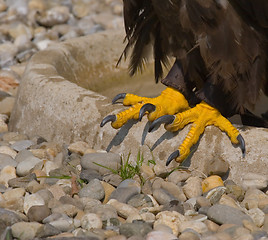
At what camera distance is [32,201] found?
2877 mm

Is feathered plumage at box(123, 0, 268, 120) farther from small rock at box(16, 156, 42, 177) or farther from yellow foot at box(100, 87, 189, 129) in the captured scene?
small rock at box(16, 156, 42, 177)

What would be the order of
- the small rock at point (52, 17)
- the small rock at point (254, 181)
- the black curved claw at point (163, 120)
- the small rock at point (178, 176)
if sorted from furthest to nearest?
the small rock at point (52, 17) < the black curved claw at point (163, 120) < the small rock at point (178, 176) < the small rock at point (254, 181)

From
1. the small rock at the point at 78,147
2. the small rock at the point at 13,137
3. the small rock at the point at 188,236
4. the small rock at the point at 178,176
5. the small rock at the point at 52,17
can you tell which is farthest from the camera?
the small rock at the point at 52,17

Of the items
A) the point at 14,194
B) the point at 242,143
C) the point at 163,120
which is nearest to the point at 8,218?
the point at 14,194

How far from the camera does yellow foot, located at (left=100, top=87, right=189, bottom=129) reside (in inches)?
133

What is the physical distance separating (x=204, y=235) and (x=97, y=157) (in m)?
0.87

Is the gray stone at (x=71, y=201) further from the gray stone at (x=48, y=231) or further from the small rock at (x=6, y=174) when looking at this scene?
the small rock at (x=6, y=174)

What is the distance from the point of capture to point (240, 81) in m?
3.26

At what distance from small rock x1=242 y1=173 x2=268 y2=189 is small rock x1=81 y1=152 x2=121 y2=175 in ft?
2.14

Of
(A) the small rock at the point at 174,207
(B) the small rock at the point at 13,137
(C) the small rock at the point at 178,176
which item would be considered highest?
(A) the small rock at the point at 174,207

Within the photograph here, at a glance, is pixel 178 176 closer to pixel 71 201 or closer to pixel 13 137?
pixel 71 201

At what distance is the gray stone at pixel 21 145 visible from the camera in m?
3.72

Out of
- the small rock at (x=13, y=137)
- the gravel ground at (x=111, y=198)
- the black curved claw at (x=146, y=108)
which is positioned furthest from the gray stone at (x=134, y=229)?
the small rock at (x=13, y=137)

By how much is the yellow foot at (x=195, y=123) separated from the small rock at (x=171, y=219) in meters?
0.50
